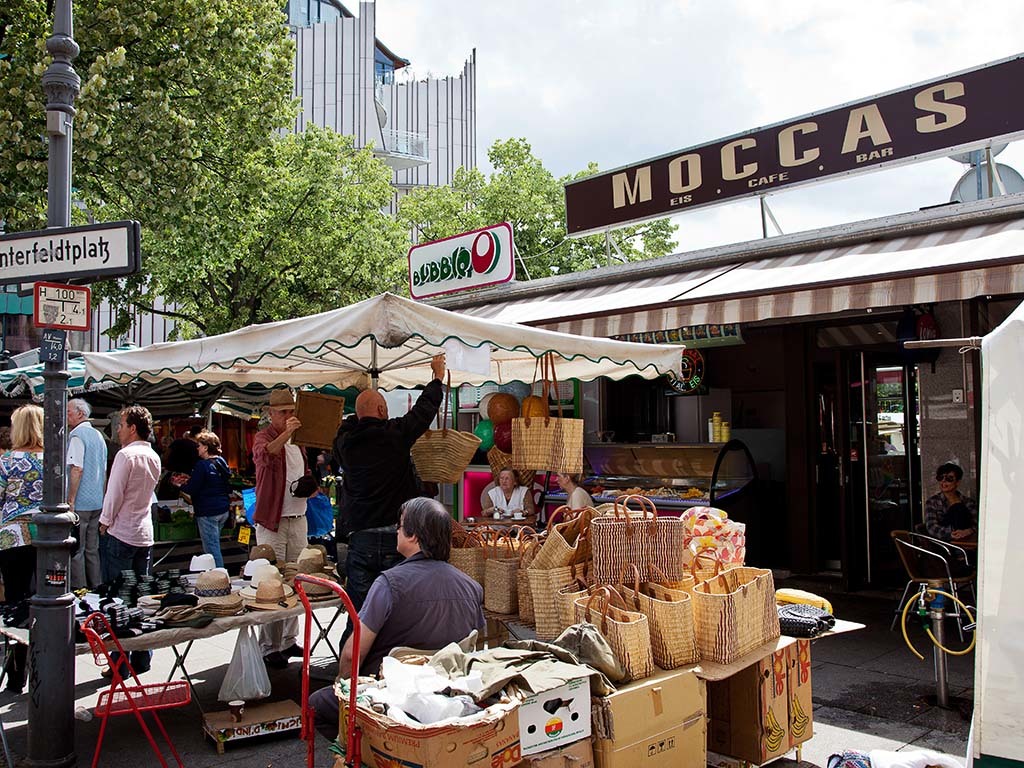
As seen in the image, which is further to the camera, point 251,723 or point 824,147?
point 824,147

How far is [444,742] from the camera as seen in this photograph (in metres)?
2.91

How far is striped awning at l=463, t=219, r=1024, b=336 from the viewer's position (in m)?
5.82

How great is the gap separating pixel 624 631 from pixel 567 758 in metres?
0.60

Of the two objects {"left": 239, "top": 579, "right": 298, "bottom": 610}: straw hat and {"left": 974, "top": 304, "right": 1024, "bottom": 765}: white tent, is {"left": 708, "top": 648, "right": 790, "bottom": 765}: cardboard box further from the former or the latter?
{"left": 239, "top": 579, "right": 298, "bottom": 610}: straw hat

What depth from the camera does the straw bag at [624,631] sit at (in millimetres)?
3730

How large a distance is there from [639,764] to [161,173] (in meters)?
10.3

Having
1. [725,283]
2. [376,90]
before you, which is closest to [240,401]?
[725,283]

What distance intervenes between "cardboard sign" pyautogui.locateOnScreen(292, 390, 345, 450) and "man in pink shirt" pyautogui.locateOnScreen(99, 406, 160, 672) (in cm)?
107

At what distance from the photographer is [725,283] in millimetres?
7555

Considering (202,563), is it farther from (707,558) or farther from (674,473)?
(674,473)

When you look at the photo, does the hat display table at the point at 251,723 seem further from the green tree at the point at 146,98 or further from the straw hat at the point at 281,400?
the green tree at the point at 146,98

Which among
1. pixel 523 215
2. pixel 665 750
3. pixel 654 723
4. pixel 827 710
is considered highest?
pixel 523 215

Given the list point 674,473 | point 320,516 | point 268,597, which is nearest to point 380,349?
point 268,597

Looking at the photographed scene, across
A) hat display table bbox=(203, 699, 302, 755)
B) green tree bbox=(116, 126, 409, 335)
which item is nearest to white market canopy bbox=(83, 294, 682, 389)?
hat display table bbox=(203, 699, 302, 755)
